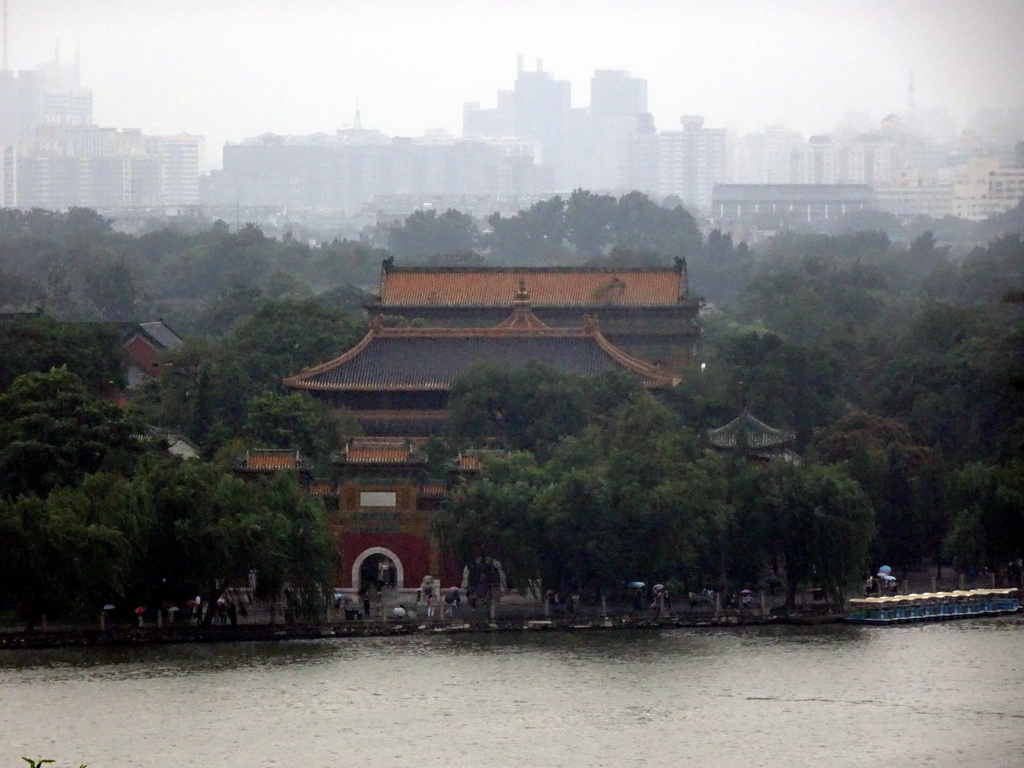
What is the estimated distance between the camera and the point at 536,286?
54812 millimetres

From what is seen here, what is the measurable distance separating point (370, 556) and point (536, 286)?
16.7 meters

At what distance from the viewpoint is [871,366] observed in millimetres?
54469

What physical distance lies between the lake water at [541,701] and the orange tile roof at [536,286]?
18.7 metres

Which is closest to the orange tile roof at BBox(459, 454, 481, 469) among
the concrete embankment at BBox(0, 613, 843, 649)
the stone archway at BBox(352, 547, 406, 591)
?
the stone archway at BBox(352, 547, 406, 591)

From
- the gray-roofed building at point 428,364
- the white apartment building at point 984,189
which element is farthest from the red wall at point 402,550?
the white apartment building at point 984,189

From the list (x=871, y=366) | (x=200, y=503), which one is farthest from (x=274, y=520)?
(x=871, y=366)

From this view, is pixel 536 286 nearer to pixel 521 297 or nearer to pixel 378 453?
pixel 521 297

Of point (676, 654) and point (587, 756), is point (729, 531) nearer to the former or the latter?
point (676, 654)

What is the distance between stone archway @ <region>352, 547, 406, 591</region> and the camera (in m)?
38.8

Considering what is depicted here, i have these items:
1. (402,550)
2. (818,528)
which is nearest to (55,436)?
(402,550)

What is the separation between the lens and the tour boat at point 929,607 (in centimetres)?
3675

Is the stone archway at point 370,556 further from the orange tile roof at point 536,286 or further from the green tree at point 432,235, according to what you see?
the green tree at point 432,235

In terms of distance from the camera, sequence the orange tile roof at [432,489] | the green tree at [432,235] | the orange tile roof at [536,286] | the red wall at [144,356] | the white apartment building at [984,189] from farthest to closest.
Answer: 1. the green tree at [432,235]
2. the white apartment building at [984,189]
3. the red wall at [144,356]
4. the orange tile roof at [536,286]
5. the orange tile roof at [432,489]

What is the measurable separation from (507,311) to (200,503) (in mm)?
18247
